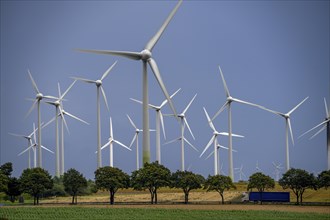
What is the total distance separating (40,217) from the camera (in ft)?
277

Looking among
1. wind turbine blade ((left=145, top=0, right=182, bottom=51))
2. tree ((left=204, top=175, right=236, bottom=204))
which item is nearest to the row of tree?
tree ((left=204, top=175, right=236, bottom=204))

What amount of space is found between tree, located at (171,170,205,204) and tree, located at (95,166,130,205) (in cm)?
1123

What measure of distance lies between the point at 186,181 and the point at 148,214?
3764cm

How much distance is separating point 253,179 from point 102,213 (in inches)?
1809

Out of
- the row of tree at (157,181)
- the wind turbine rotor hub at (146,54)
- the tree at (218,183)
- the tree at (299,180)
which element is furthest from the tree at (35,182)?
the tree at (299,180)

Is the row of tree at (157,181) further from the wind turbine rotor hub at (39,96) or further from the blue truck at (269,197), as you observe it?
the wind turbine rotor hub at (39,96)

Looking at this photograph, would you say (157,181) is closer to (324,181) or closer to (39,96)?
(324,181)

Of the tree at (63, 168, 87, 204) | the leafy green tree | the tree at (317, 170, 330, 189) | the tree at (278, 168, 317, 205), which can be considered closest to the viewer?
the tree at (278, 168, 317, 205)

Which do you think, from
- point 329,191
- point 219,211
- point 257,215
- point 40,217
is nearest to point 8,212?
point 40,217

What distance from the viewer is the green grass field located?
81.5 metres

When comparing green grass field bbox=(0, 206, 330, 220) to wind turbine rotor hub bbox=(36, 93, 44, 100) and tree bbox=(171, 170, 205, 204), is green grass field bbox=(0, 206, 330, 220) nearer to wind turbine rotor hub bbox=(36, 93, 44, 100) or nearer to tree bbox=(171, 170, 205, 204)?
tree bbox=(171, 170, 205, 204)

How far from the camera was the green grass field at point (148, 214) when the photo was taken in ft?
267

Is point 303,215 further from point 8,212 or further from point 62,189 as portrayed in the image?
point 62,189

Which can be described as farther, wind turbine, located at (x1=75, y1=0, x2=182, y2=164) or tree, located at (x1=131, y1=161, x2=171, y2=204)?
tree, located at (x1=131, y1=161, x2=171, y2=204)
